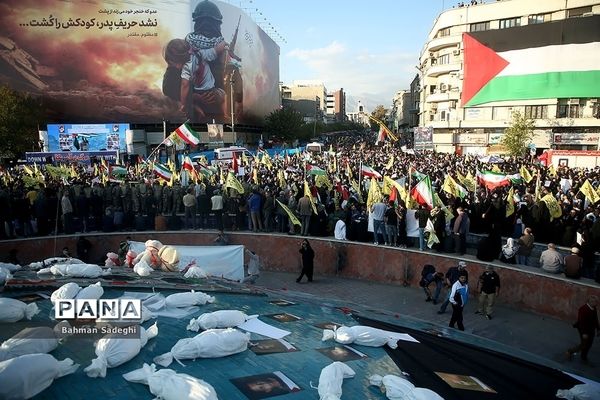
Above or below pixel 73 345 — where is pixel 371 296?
below

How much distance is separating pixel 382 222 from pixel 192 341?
30.7ft

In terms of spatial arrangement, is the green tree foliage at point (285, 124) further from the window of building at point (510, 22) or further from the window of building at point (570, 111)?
the window of building at point (570, 111)

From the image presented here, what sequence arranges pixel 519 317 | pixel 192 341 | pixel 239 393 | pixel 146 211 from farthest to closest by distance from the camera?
pixel 146 211, pixel 519 317, pixel 192 341, pixel 239 393

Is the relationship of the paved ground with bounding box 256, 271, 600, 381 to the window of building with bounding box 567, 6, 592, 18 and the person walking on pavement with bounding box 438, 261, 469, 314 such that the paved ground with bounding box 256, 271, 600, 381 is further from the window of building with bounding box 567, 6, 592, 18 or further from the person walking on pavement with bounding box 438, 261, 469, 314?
the window of building with bounding box 567, 6, 592, 18

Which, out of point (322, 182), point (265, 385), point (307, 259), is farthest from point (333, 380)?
point (322, 182)

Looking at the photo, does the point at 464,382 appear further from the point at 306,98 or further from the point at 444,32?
the point at 306,98

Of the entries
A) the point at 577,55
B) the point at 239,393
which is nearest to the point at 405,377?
the point at 239,393

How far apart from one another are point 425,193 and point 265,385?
378 inches

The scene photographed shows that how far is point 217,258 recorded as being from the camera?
12156 mm

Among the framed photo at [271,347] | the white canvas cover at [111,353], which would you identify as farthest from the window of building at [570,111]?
the white canvas cover at [111,353]

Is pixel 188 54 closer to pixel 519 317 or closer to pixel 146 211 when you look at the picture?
pixel 146 211

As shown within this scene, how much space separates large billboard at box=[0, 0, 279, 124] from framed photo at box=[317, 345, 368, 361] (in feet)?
234

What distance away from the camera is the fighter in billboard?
73.5 meters

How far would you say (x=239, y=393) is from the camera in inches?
191
